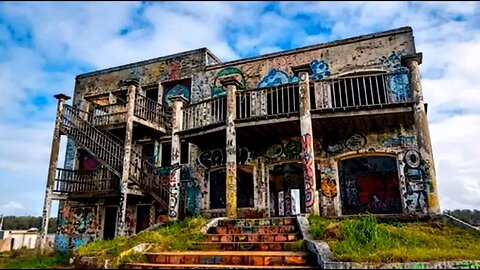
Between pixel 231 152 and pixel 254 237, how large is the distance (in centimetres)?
358

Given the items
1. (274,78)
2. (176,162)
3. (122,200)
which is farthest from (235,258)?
(274,78)

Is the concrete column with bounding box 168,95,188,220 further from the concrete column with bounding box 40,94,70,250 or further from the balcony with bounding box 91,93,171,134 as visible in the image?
the concrete column with bounding box 40,94,70,250

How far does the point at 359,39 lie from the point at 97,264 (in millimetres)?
10551

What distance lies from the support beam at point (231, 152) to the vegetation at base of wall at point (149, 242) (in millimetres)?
1430

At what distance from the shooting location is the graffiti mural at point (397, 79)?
36.9 ft

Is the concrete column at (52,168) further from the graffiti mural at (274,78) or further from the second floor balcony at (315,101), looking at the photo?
the graffiti mural at (274,78)

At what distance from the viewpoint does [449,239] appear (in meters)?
7.52

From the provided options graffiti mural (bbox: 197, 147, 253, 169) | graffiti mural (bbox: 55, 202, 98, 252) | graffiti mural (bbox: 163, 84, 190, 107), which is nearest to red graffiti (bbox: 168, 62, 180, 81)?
graffiti mural (bbox: 163, 84, 190, 107)

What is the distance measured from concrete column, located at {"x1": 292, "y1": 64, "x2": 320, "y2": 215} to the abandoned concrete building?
3cm

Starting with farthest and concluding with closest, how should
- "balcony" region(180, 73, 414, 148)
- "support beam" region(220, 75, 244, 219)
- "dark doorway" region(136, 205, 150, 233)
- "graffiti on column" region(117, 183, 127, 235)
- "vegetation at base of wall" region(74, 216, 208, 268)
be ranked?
"dark doorway" region(136, 205, 150, 233) < "graffiti on column" region(117, 183, 127, 235) < "support beam" region(220, 75, 244, 219) < "balcony" region(180, 73, 414, 148) < "vegetation at base of wall" region(74, 216, 208, 268)

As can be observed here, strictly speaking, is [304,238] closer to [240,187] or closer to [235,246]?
[235,246]

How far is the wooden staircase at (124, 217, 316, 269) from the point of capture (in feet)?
19.4

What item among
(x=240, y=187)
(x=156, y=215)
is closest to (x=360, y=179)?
(x=240, y=187)

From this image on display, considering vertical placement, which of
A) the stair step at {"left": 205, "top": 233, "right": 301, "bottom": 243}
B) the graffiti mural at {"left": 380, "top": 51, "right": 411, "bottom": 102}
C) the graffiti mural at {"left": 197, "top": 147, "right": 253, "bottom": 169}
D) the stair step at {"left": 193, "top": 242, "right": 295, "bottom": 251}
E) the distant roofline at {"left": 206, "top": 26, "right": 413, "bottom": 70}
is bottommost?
the stair step at {"left": 193, "top": 242, "right": 295, "bottom": 251}
